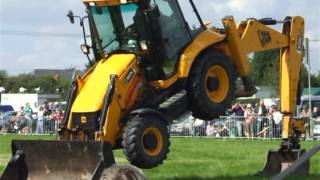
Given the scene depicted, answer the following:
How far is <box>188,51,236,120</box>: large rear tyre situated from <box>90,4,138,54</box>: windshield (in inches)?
40.0

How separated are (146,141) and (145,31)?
1.67m

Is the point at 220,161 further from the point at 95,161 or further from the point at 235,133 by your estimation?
the point at 235,133

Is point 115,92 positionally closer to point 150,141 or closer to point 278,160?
point 150,141

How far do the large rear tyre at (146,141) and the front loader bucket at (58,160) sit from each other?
0.49 meters

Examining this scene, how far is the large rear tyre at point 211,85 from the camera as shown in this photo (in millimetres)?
10320

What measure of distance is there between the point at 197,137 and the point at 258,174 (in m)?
16.1

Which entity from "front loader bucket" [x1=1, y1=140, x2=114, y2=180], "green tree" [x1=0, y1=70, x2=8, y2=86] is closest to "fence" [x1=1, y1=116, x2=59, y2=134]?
"front loader bucket" [x1=1, y1=140, x2=114, y2=180]

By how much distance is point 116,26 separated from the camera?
10.5 meters

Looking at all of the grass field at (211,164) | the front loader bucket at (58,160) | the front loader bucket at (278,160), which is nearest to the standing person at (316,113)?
the grass field at (211,164)

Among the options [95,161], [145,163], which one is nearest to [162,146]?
A: [145,163]

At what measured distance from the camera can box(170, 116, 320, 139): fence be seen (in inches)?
1029

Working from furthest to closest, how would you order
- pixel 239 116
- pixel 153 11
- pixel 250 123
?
pixel 239 116, pixel 250 123, pixel 153 11

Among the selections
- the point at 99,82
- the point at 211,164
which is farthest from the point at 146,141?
the point at 211,164

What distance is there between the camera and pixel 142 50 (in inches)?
403
